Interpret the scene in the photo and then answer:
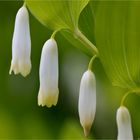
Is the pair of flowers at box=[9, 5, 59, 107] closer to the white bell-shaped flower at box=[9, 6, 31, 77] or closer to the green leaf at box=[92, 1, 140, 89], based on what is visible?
the white bell-shaped flower at box=[9, 6, 31, 77]

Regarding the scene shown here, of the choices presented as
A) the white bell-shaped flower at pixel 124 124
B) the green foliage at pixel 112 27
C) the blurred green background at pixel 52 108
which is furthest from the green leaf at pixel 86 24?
the blurred green background at pixel 52 108

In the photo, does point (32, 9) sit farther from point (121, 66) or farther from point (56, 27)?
point (121, 66)

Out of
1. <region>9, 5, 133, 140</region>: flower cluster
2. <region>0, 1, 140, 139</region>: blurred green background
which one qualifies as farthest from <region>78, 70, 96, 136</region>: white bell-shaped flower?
<region>0, 1, 140, 139</region>: blurred green background

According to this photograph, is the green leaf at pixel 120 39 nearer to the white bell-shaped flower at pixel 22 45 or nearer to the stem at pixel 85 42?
the stem at pixel 85 42

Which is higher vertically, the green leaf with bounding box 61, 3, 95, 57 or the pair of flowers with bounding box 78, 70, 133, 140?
the green leaf with bounding box 61, 3, 95, 57

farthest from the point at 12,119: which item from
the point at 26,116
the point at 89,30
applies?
the point at 89,30

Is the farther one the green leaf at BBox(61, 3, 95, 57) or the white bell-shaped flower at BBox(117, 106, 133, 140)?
the green leaf at BBox(61, 3, 95, 57)
